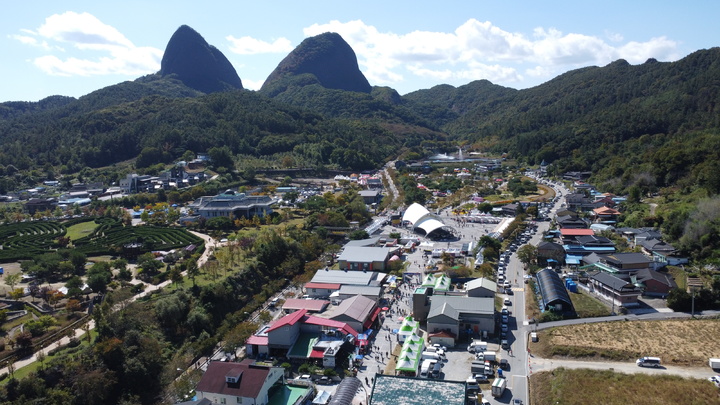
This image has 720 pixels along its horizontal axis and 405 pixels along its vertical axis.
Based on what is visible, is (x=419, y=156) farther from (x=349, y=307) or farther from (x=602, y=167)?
(x=349, y=307)

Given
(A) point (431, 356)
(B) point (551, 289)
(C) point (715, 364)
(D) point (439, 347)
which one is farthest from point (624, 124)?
(A) point (431, 356)

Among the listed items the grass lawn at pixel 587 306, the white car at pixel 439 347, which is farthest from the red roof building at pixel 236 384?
the grass lawn at pixel 587 306

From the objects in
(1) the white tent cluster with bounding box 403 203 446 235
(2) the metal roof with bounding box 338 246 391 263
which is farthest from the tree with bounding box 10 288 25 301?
(1) the white tent cluster with bounding box 403 203 446 235

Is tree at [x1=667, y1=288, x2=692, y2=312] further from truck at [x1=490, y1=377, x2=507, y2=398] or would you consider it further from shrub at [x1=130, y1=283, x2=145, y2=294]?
shrub at [x1=130, y1=283, x2=145, y2=294]

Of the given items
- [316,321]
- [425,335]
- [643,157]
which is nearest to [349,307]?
[316,321]

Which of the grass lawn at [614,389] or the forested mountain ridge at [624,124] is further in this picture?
the forested mountain ridge at [624,124]

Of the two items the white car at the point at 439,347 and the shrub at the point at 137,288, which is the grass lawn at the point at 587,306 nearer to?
the white car at the point at 439,347
